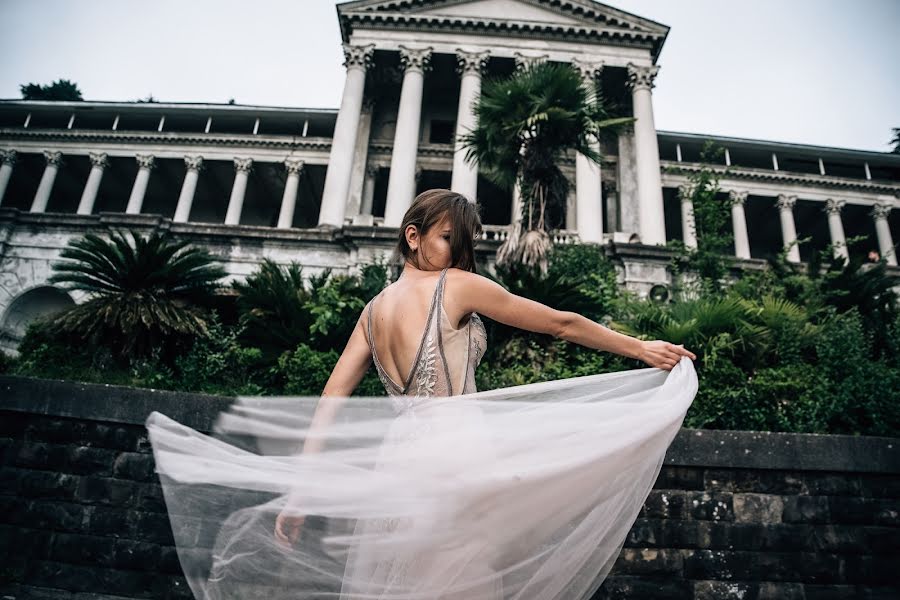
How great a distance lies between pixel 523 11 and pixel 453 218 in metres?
27.3

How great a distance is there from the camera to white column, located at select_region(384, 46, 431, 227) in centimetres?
2022

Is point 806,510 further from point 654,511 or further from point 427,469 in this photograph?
point 427,469

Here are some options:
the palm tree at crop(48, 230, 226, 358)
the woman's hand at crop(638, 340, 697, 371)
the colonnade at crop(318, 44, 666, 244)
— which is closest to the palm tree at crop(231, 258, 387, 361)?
the palm tree at crop(48, 230, 226, 358)

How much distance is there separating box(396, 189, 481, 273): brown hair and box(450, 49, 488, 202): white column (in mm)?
18095

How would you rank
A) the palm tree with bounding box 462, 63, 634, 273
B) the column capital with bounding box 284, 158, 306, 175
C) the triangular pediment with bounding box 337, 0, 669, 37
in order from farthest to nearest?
the column capital with bounding box 284, 158, 306, 175 < the triangular pediment with bounding box 337, 0, 669, 37 < the palm tree with bounding box 462, 63, 634, 273

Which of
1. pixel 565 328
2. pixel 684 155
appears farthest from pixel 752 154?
pixel 565 328

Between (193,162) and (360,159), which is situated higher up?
(193,162)

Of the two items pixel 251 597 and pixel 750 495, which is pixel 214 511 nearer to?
pixel 251 597

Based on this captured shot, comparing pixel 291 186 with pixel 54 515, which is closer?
pixel 54 515

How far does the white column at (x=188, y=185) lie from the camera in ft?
93.4

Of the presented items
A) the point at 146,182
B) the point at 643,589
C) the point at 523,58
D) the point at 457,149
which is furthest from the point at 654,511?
the point at 146,182

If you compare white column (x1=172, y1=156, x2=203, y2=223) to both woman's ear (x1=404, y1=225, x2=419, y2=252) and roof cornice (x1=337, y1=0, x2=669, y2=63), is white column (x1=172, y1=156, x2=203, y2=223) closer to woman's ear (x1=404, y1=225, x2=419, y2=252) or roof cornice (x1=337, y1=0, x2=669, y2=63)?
roof cornice (x1=337, y1=0, x2=669, y2=63)

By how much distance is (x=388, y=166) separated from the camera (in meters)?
27.4

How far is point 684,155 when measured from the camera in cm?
3288
